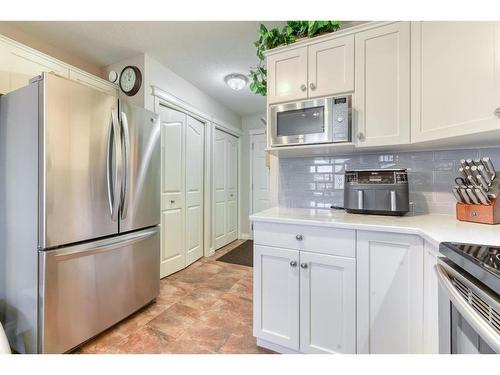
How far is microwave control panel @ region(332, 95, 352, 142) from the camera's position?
1.36 m

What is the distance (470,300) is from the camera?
1.83ft

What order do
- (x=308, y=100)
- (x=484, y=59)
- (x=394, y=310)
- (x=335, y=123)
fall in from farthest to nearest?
(x=308, y=100) → (x=335, y=123) → (x=394, y=310) → (x=484, y=59)

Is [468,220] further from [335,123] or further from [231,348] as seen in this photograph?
[231,348]

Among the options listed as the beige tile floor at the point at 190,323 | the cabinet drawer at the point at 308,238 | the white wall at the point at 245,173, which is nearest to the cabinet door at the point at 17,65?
the beige tile floor at the point at 190,323

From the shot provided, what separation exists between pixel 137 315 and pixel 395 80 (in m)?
2.52

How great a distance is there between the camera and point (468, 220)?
120 cm

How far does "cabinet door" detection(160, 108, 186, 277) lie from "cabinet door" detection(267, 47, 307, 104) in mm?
1429

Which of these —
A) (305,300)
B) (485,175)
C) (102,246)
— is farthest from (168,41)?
(485,175)

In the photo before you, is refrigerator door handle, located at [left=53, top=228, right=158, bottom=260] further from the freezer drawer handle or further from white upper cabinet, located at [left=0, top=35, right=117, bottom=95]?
white upper cabinet, located at [left=0, top=35, right=117, bottom=95]

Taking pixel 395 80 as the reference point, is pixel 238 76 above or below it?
above

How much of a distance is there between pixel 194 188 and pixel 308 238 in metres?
2.14
